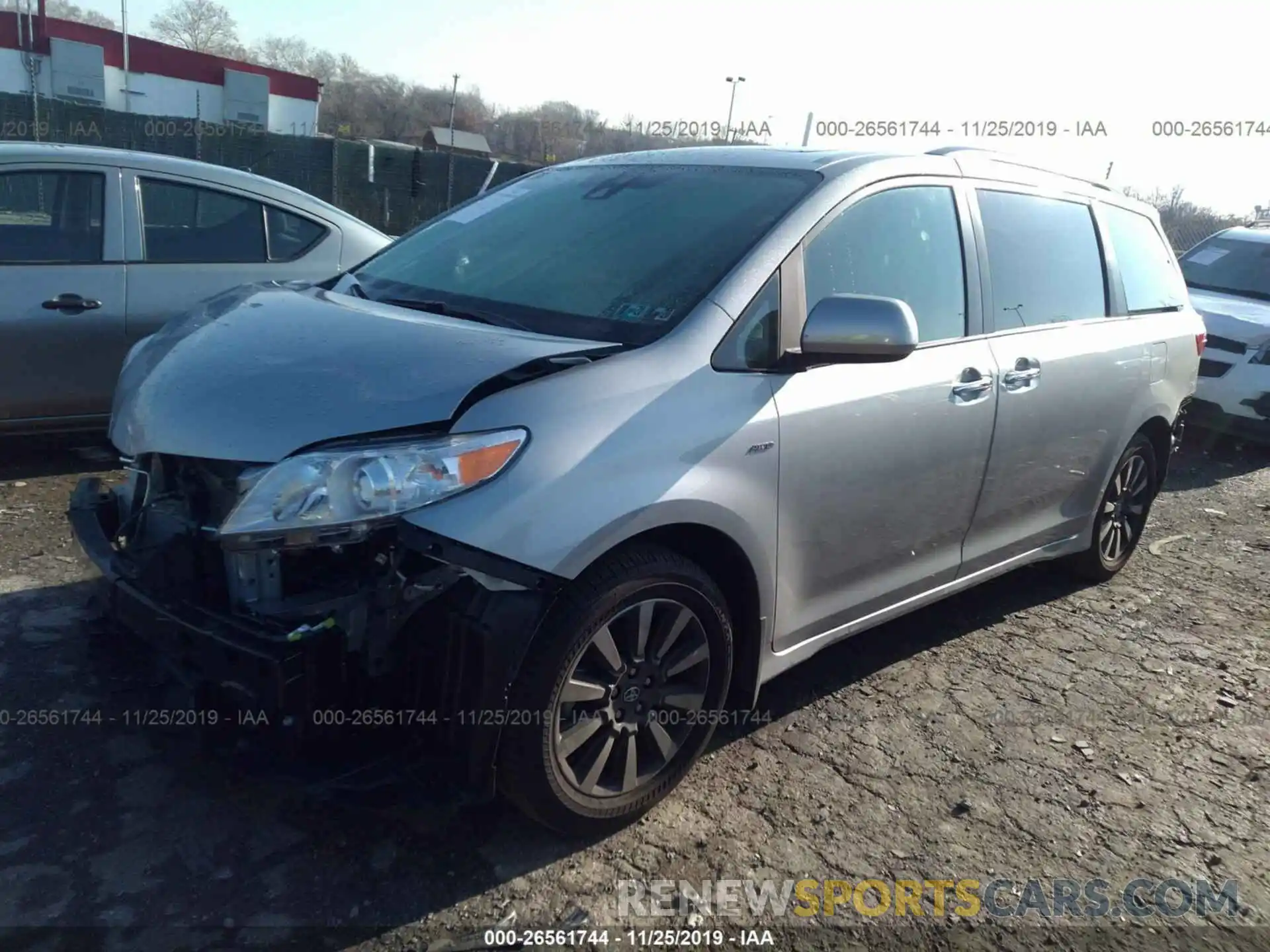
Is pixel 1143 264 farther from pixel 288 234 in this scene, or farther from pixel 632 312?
pixel 288 234

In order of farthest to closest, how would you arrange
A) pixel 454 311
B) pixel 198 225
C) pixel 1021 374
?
pixel 198 225, pixel 1021 374, pixel 454 311

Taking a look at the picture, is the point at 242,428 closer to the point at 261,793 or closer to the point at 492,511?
the point at 492,511

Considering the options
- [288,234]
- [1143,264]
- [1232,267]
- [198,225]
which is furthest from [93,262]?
[1232,267]

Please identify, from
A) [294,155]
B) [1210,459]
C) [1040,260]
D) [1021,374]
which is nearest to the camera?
[1021,374]

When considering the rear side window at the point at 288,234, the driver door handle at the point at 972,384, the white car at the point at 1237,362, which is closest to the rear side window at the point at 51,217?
the rear side window at the point at 288,234

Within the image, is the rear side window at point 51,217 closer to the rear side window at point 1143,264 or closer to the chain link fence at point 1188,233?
the rear side window at point 1143,264

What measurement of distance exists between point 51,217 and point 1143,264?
5.33m

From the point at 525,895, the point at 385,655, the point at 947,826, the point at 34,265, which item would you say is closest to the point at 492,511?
the point at 385,655

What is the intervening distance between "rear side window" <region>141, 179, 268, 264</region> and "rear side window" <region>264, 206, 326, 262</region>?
0.05 metres

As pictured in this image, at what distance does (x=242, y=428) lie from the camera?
246 centimetres

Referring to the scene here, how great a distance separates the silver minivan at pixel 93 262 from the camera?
4.75m

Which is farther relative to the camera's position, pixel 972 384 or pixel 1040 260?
pixel 1040 260

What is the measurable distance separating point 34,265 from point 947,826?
15.3 ft

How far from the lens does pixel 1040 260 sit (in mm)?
4016
